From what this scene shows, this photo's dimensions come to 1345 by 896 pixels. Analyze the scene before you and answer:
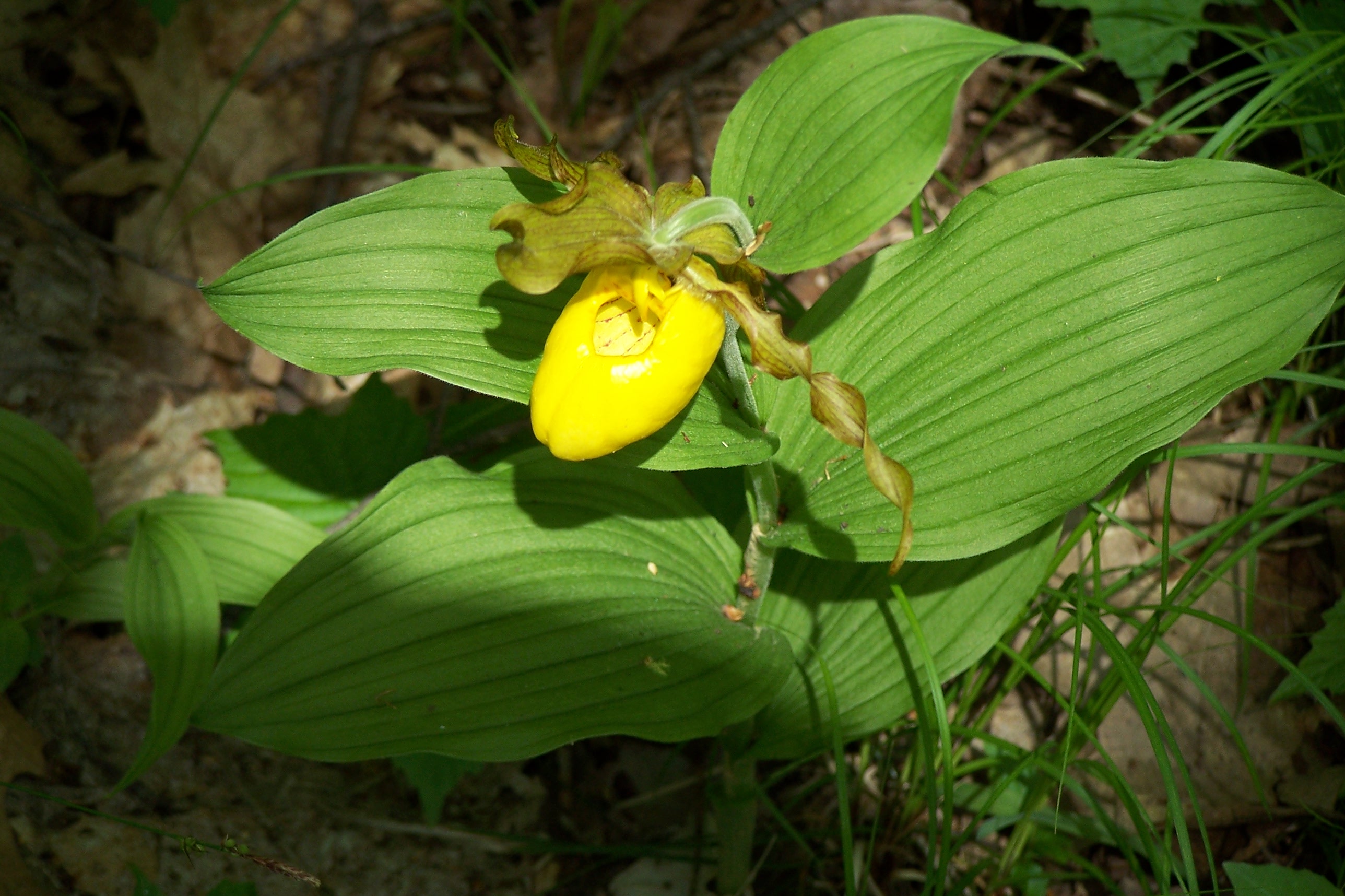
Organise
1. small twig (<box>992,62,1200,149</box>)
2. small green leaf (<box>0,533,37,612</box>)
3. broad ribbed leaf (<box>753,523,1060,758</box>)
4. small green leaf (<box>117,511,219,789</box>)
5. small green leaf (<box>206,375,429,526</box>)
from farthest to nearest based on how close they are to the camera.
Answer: small twig (<box>992,62,1200,149</box>), small green leaf (<box>206,375,429,526</box>), small green leaf (<box>0,533,37,612</box>), small green leaf (<box>117,511,219,789</box>), broad ribbed leaf (<box>753,523,1060,758</box>)

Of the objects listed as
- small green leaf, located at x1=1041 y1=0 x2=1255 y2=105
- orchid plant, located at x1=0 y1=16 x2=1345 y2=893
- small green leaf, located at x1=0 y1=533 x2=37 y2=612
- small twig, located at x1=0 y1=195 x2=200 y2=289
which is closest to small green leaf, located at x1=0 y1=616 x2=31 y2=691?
small green leaf, located at x1=0 y1=533 x2=37 y2=612

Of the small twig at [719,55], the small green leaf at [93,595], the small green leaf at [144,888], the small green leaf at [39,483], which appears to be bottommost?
the small green leaf at [144,888]

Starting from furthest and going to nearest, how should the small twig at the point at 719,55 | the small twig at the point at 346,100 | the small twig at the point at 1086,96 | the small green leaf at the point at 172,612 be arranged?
the small twig at the point at 719,55, the small twig at the point at 346,100, the small twig at the point at 1086,96, the small green leaf at the point at 172,612

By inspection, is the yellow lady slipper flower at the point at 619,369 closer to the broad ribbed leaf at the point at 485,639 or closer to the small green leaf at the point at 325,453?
the broad ribbed leaf at the point at 485,639

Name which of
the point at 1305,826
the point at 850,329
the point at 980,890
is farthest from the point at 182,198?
the point at 1305,826

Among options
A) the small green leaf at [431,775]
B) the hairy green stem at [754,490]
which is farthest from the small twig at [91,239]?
the hairy green stem at [754,490]

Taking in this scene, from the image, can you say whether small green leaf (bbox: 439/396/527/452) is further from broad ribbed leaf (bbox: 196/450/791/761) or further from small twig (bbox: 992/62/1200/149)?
small twig (bbox: 992/62/1200/149)

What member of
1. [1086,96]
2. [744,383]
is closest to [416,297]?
[744,383]
